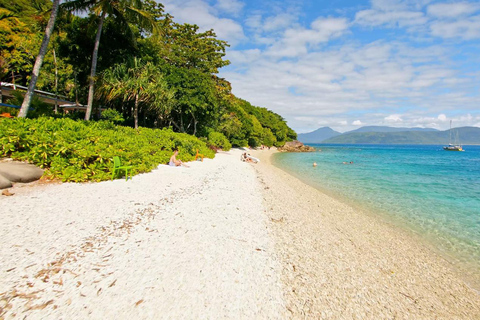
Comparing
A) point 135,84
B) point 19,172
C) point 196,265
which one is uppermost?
point 135,84

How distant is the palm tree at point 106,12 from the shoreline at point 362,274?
14372mm

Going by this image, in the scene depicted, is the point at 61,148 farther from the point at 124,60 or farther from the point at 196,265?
the point at 124,60

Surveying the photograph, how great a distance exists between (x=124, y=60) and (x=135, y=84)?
3421mm

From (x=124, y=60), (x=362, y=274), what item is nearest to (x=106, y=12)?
(x=124, y=60)

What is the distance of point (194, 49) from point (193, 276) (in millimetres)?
28439

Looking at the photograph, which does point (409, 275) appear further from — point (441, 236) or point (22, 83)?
point (22, 83)

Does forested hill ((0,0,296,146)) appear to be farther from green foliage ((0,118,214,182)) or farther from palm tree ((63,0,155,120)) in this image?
green foliage ((0,118,214,182))

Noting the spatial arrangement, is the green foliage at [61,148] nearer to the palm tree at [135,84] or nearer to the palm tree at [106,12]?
the palm tree at [106,12]

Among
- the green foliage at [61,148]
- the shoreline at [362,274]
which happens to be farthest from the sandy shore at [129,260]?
the green foliage at [61,148]

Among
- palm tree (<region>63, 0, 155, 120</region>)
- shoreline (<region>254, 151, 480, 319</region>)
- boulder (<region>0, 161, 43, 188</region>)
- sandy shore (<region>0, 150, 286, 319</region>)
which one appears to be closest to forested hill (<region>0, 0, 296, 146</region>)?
palm tree (<region>63, 0, 155, 120</region>)

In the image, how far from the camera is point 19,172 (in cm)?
674

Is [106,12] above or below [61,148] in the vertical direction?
above

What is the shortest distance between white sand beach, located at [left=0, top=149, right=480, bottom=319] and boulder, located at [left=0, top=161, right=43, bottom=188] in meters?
0.36

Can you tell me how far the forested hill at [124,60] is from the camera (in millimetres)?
16125
